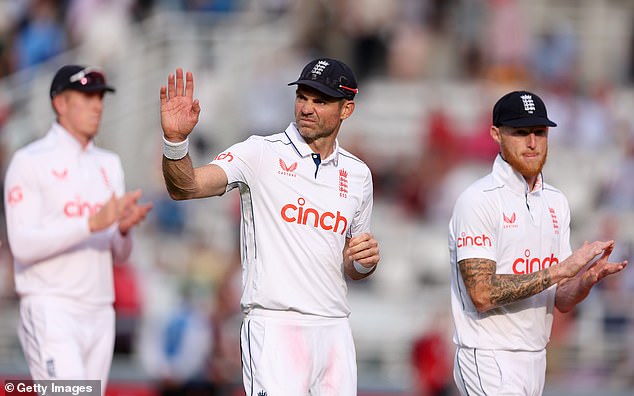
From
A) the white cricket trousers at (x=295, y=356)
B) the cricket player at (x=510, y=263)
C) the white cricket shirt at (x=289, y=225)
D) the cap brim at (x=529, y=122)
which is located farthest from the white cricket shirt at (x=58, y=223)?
the cap brim at (x=529, y=122)

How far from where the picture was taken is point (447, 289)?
52.7 feet

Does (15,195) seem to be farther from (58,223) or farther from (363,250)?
(363,250)

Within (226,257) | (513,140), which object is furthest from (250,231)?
(226,257)

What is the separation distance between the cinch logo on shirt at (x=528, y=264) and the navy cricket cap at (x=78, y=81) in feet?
11.2

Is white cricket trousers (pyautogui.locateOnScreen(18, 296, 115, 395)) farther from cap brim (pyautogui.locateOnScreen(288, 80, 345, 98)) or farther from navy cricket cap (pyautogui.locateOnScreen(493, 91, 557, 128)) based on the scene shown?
navy cricket cap (pyautogui.locateOnScreen(493, 91, 557, 128))

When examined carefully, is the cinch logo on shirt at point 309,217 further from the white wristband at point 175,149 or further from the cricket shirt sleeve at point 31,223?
the cricket shirt sleeve at point 31,223

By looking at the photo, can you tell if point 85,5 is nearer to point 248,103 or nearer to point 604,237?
point 248,103

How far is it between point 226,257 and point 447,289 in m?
2.90

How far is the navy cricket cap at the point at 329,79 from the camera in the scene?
782cm

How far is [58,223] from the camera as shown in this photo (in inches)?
356

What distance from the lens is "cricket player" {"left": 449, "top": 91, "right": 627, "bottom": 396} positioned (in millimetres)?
8016

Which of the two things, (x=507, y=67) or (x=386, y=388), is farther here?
(x=507, y=67)

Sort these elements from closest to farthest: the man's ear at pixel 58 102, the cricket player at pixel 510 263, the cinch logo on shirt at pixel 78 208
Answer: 1. the cricket player at pixel 510 263
2. the cinch logo on shirt at pixel 78 208
3. the man's ear at pixel 58 102

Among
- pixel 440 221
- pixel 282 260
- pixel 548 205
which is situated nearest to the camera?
pixel 282 260
